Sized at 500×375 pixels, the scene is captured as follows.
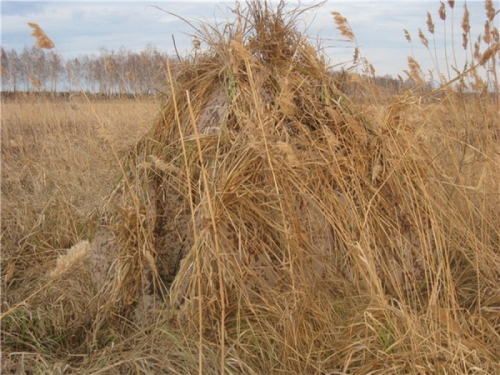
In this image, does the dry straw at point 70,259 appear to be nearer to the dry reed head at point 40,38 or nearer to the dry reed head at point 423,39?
the dry reed head at point 40,38

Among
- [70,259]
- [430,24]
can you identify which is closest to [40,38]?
[70,259]

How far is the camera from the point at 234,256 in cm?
181

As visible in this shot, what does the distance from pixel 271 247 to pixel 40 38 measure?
50.5 inches

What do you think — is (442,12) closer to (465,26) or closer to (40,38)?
(465,26)

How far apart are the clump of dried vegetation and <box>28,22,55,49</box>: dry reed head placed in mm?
535

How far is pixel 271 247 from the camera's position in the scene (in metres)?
1.94

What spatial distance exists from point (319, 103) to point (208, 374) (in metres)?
1.15

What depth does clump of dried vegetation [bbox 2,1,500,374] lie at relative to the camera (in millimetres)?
1709

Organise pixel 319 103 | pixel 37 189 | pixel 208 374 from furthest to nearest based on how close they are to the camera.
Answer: pixel 37 189
pixel 319 103
pixel 208 374

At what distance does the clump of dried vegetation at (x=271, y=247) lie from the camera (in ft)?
5.61

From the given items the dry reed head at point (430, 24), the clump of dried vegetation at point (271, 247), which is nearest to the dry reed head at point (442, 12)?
the dry reed head at point (430, 24)

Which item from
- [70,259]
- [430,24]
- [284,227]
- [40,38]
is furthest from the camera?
[430,24]

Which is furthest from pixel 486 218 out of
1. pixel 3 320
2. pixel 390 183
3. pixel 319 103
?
pixel 3 320

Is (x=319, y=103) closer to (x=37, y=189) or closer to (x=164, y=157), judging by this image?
(x=164, y=157)
